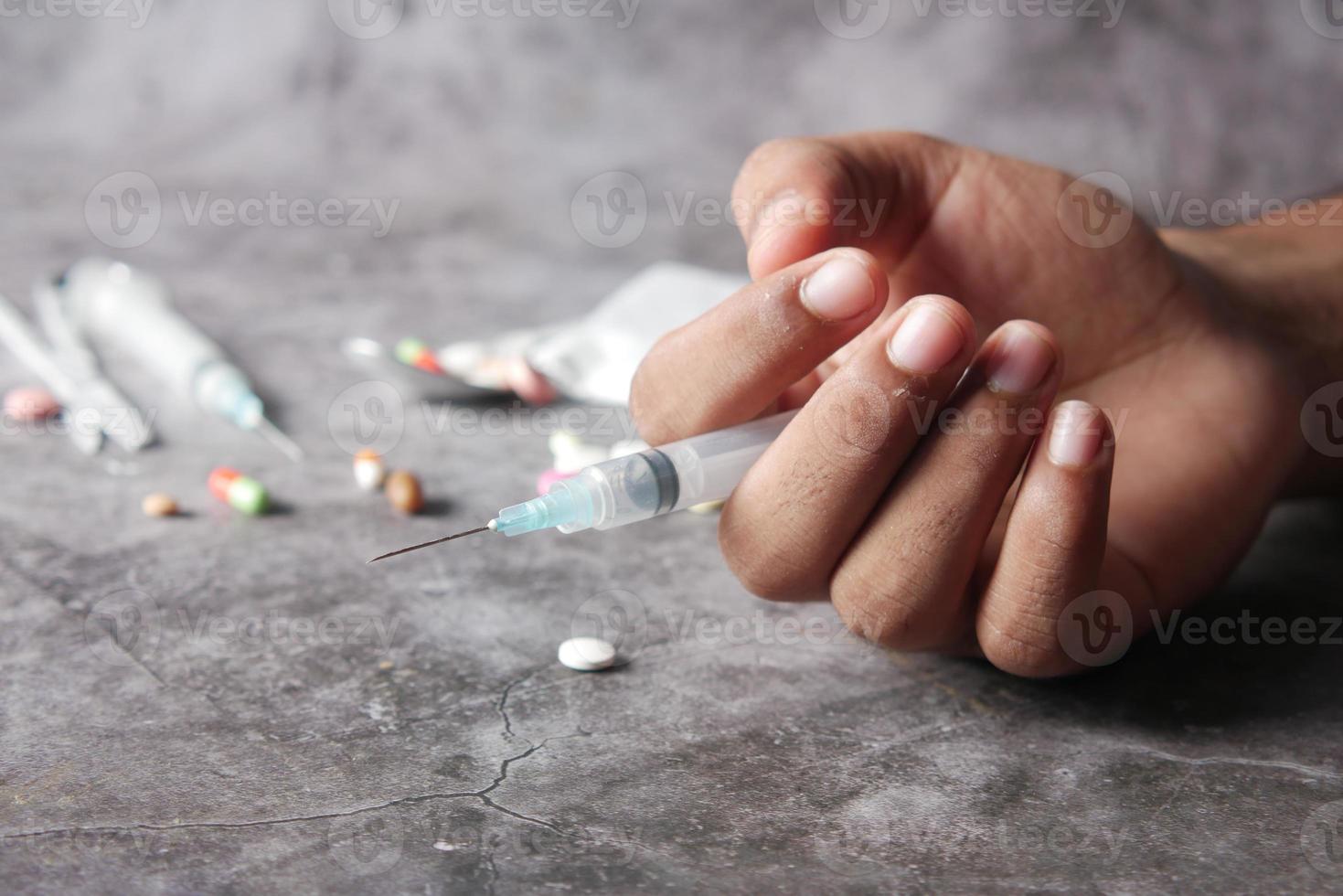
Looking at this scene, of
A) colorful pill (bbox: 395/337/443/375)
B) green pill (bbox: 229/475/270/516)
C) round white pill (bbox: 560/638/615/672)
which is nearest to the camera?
round white pill (bbox: 560/638/615/672)

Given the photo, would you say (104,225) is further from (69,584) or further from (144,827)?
(144,827)

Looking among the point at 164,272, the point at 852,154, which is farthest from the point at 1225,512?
the point at 164,272

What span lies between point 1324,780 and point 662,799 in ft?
1.58

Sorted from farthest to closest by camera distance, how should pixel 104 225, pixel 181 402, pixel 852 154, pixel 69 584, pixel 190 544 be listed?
pixel 104 225 → pixel 181 402 → pixel 190 544 → pixel 69 584 → pixel 852 154

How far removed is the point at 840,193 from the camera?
102cm

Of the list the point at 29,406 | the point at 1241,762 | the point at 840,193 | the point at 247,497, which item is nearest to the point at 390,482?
the point at 247,497

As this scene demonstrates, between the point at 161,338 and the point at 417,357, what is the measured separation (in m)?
0.40

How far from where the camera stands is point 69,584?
3.94 feet

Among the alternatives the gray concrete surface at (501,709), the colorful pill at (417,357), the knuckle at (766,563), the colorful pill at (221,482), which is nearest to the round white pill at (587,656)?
the gray concrete surface at (501,709)

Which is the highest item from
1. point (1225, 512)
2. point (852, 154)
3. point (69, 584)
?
point (852, 154)

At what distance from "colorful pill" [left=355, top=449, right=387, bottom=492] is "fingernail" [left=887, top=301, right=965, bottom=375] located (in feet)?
2.57

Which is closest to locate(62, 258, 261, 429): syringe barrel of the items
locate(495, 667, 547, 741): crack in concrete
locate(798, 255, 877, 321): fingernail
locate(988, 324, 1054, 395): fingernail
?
locate(495, 667, 547, 741): crack in concrete

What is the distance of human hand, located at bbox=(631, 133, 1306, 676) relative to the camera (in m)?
0.88

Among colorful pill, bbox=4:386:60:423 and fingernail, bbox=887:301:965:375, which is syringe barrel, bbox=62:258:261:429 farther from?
fingernail, bbox=887:301:965:375
